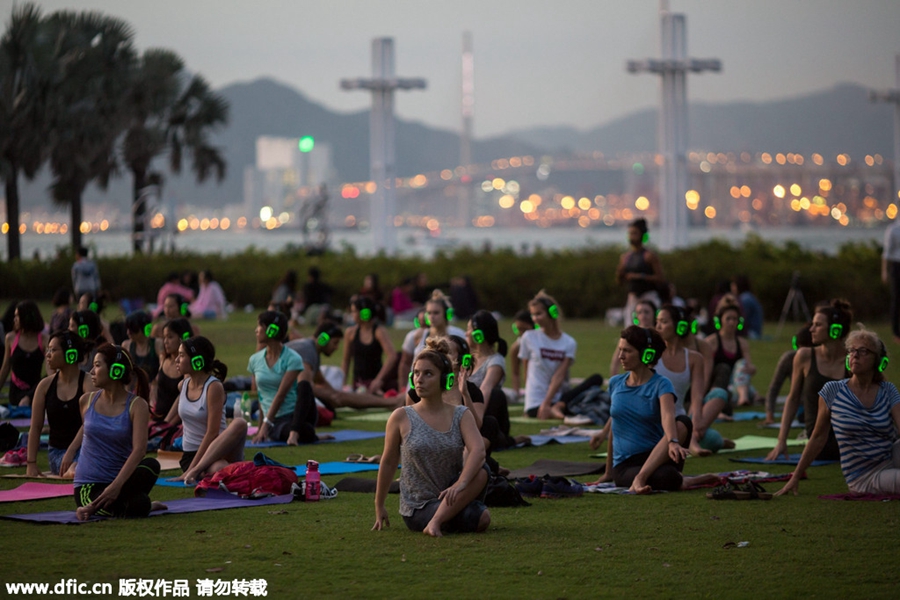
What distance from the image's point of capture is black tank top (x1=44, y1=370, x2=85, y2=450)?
27.2 feet

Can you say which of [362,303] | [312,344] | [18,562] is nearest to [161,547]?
[18,562]

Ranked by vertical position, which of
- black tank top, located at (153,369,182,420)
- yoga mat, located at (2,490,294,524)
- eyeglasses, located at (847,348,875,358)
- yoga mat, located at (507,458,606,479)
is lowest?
yoga mat, located at (507,458,606,479)

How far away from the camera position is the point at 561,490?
25.8 feet

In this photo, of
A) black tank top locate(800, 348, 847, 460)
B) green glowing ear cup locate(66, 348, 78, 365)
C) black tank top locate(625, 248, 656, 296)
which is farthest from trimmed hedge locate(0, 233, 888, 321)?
green glowing ear cup locate(66, 348, 78, 365)

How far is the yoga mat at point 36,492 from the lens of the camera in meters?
7.56

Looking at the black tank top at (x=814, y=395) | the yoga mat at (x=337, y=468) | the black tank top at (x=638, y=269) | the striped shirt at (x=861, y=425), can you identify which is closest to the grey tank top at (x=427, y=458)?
the yoga mat at (x=337, y=468)

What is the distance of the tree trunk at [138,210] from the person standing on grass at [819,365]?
3390 centimetres

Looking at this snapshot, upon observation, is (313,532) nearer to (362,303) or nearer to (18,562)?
(18,562)

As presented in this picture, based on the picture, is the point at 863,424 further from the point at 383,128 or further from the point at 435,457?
the point at 383,128

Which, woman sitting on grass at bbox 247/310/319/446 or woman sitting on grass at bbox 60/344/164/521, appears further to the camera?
woman sitting on grass at bbox 247/310/319/446

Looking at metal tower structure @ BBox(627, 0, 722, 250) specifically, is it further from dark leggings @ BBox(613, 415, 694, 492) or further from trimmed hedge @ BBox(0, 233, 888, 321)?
dark leggings @ BBox(613, 415, 694, 492)

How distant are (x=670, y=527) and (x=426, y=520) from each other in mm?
1346

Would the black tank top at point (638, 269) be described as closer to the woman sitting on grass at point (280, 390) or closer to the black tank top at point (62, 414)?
the woman sitting on grass at point (280, 390)

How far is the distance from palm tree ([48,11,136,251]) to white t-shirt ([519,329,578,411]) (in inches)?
1079
